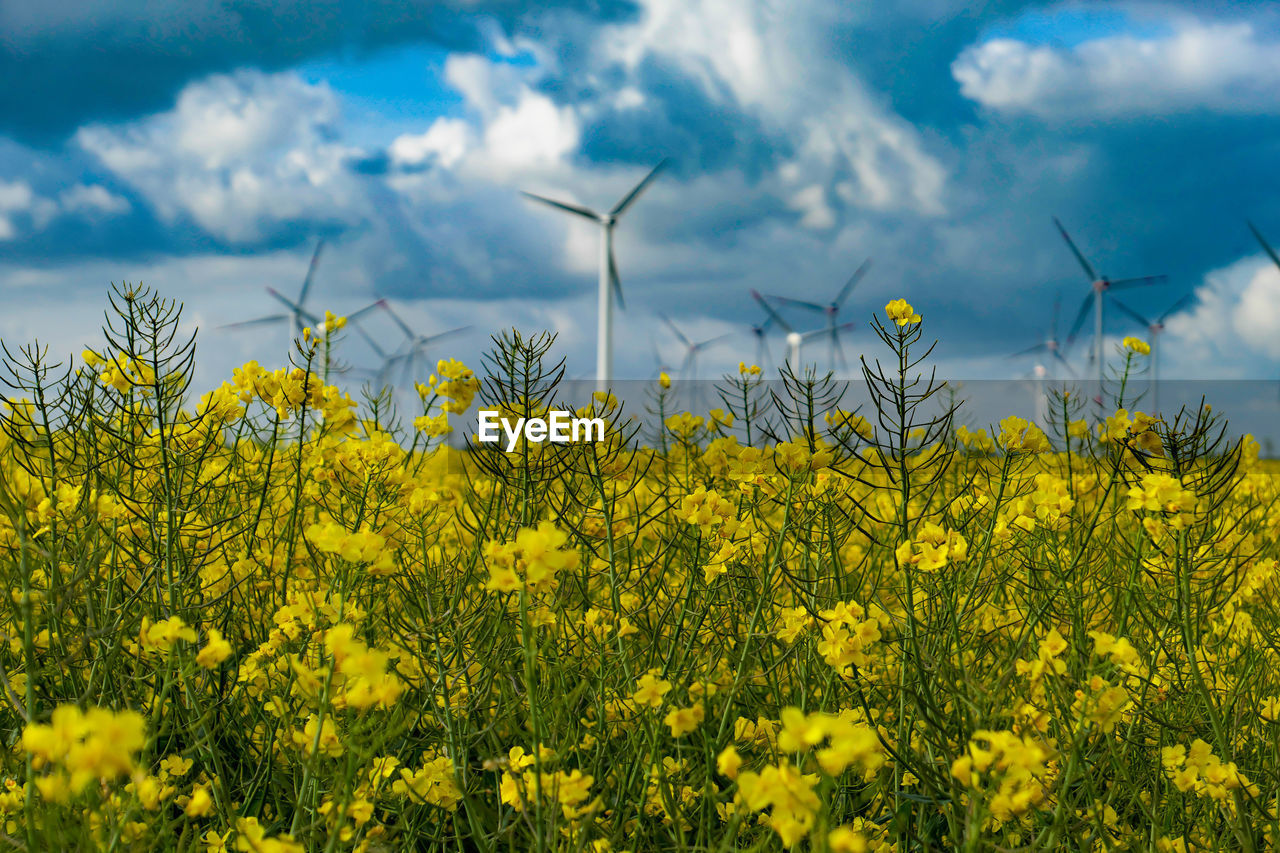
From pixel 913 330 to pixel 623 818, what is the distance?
4.30ft

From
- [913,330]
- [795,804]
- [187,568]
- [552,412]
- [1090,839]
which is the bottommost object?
[1090,839]

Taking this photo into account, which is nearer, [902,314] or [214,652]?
[214,652]

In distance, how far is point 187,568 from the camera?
218cm

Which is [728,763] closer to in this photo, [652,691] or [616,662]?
[652,691]

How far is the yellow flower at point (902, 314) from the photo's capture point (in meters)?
2.01

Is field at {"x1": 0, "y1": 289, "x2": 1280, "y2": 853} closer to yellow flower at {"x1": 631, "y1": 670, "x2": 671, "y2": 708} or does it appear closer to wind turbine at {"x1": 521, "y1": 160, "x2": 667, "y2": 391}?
yellow flower at {"x1": 631, "y1": 670, "x2": 671, "y2": 708}

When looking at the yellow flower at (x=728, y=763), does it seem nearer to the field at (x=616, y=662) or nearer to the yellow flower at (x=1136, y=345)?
the field at (x=616, y=662)

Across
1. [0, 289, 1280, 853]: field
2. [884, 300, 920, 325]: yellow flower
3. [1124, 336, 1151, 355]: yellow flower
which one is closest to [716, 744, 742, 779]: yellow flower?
[0, 289, 1280, 853]: field

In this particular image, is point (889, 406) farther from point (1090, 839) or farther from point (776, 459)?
point (1090, 839)

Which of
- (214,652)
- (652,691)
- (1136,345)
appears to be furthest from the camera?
(1136,345)

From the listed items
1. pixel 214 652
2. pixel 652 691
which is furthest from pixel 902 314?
pixel 214 652

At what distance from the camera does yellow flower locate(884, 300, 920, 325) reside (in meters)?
2.01

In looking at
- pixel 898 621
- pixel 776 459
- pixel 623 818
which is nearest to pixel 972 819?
pixel 898 621

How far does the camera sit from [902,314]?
2029mm
